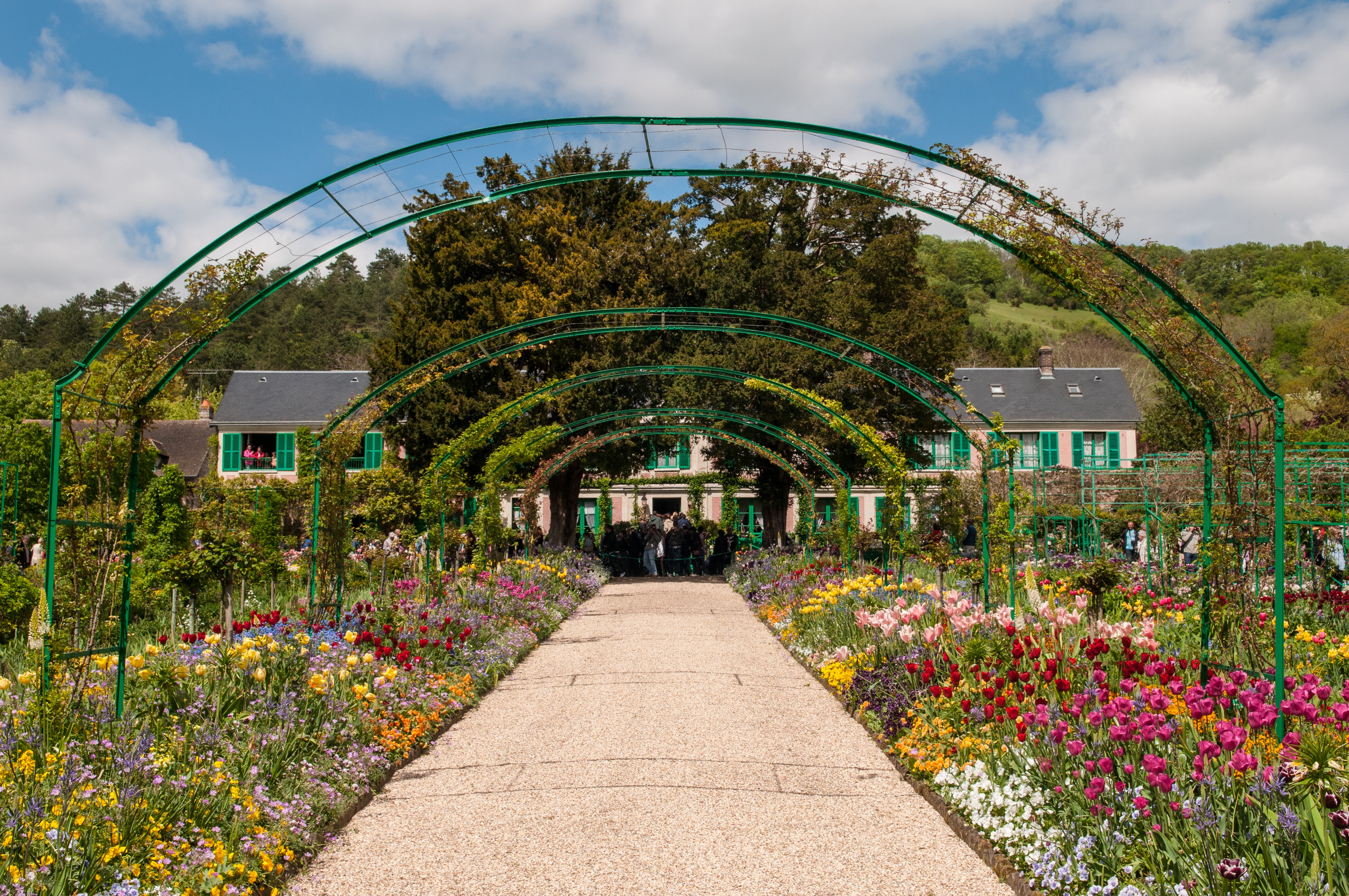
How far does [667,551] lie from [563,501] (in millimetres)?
2706

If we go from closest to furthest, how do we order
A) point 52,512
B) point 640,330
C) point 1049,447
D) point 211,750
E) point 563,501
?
1. point 211,750
2. point 52,512
3. point 640,330
4. point 563,501
5. point 1049,447

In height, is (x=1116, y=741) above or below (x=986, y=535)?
below

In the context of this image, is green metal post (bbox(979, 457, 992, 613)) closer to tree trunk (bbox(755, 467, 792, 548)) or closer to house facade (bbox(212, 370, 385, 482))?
tree trunk (bbox(755, 467, 792, 548))

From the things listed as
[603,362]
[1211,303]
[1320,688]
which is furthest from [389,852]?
[603,362]

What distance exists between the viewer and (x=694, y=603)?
16.0 meters

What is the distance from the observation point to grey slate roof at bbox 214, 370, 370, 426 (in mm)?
35906

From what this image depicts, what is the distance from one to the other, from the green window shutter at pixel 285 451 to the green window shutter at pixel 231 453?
4.17ft

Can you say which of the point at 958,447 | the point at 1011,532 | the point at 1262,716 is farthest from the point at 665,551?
the point at 1262,716

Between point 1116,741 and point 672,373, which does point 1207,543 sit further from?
point 672,373

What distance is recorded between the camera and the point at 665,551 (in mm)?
23500

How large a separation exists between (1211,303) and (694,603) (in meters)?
11.3

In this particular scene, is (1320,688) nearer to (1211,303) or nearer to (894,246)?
(1211,303)

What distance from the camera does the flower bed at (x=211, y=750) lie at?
3.25 meters

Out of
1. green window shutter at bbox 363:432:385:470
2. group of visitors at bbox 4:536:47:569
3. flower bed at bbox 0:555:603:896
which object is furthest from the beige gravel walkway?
green window shutter at bbox 363:432:385:470
